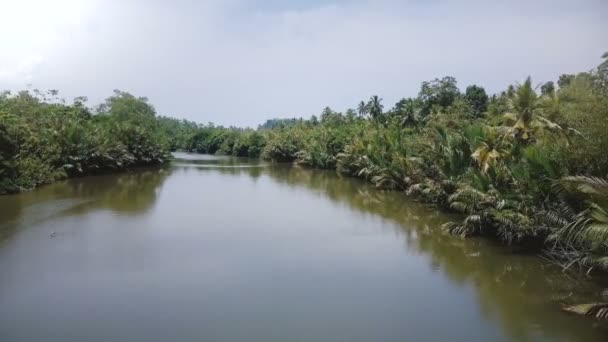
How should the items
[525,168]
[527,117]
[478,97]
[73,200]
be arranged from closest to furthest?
[525,168]
[527,117]
[73,200]
[478,97]

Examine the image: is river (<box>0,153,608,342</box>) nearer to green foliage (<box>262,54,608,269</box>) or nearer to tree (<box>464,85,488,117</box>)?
green foliage (<box>262,54,608,269</box>)

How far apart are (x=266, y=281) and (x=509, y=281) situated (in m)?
4.90

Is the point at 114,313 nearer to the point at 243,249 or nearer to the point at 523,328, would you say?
the point at 243,249

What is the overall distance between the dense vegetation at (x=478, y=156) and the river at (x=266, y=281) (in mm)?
1043

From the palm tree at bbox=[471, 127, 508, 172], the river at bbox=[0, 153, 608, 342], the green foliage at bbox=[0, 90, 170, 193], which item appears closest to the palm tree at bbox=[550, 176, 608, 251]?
the river at bbox=[0, 153, 608, 342]

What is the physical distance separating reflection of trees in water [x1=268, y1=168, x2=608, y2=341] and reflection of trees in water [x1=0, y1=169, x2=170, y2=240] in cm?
1004

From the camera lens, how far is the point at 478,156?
14078 mm

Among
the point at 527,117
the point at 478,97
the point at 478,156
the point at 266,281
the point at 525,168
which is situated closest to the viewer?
the point at 266,281

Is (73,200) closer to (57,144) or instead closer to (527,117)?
(57,144)

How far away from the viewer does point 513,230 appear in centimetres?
1162

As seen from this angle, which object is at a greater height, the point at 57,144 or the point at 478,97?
the point at 478,97

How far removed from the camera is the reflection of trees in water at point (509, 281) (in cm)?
703

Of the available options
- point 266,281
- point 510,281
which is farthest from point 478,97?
point 266,281

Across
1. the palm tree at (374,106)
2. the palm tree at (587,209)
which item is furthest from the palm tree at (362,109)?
the palm tree at (587,209)
